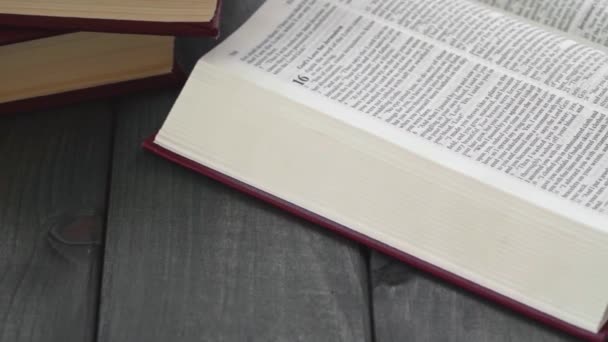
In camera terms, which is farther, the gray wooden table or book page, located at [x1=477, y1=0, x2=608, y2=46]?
book page, located at [x1=477, y1=0, x2=608, y2=46]

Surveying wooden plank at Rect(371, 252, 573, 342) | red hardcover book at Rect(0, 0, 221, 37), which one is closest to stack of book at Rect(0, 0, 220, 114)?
red hardcover book at Rect(0, 0, 221, 37)

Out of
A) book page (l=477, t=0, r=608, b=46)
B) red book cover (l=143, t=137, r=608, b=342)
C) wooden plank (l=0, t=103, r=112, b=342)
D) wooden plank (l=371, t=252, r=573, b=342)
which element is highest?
book page (l=477, t=0, r=608, b=46)

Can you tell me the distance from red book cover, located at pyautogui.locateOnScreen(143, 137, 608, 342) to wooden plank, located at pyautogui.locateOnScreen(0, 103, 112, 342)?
0.05m

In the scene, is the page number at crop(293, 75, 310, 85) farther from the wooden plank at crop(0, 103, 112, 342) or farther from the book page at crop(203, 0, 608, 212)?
the wooden plank at crop(0, 103, 112, 342)

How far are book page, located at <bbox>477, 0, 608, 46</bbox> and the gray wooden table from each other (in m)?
0.28

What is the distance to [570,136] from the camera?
0.70 metres

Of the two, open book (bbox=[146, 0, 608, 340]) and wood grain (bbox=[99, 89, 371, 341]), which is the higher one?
open book (bbox=[146, 0, 608, 340])

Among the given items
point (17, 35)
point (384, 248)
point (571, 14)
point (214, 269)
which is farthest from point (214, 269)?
point (571, 14)

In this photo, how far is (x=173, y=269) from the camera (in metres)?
0.66

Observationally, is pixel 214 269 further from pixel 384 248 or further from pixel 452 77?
→ pixel 452 77

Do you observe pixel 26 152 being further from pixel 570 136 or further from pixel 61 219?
pixel 570 136

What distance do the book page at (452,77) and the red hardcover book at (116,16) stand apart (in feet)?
0.13

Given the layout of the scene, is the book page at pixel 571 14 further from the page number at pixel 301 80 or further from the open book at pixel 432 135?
the page number at pixel 301 80

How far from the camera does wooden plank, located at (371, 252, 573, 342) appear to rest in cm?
62
